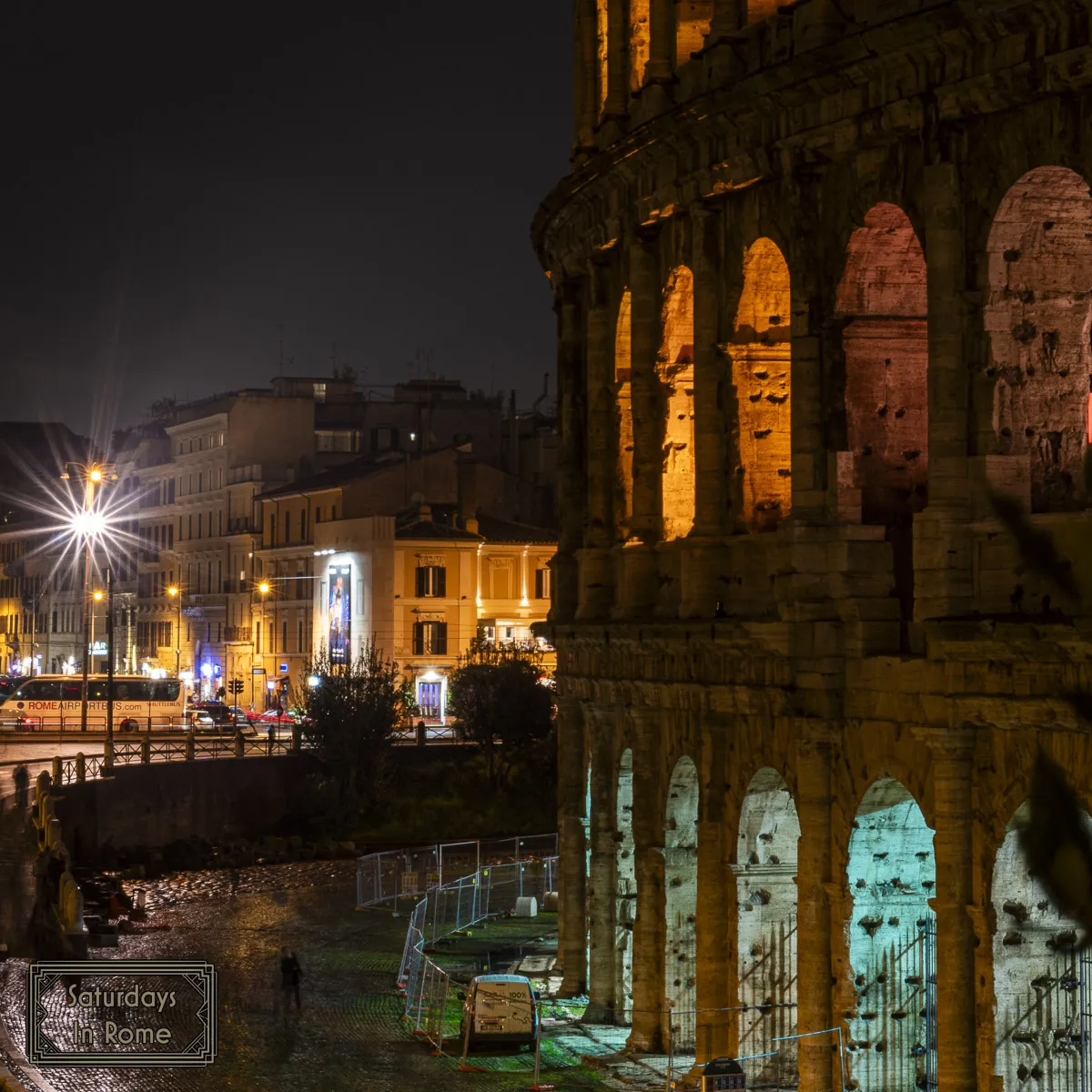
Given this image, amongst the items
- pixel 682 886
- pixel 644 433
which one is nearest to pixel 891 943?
pixel 682 886

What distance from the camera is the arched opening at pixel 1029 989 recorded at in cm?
2495

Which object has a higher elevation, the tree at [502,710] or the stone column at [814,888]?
the tree at [502,710]

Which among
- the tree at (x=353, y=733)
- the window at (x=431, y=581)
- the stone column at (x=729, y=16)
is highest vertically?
the stone column at (x=729, y=16)

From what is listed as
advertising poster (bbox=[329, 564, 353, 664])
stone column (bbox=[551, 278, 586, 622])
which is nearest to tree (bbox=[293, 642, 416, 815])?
advertising poster (bbox=[329, 564, 353, 664])

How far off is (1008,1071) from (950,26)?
1067cm

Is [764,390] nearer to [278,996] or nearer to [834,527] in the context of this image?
[834,527]

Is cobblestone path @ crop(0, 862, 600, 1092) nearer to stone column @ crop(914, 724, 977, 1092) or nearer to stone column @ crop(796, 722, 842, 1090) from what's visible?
stone column @ crop(796, 722, 842, 1090)

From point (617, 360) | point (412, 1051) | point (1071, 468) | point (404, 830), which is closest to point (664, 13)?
point (617, 360)

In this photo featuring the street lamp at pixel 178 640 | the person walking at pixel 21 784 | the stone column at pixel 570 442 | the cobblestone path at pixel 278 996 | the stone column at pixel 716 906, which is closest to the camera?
the stone column at pixel 716 906

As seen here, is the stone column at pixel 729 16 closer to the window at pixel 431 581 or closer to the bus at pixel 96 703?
the bus at pixel 96 703

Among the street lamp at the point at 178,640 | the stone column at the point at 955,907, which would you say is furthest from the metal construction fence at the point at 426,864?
the street lamp at the point at 178,640

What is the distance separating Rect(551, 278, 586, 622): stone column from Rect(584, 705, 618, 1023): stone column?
97.4 inches

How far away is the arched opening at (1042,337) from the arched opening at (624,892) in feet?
35.5

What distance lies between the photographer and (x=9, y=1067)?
1180 inches
